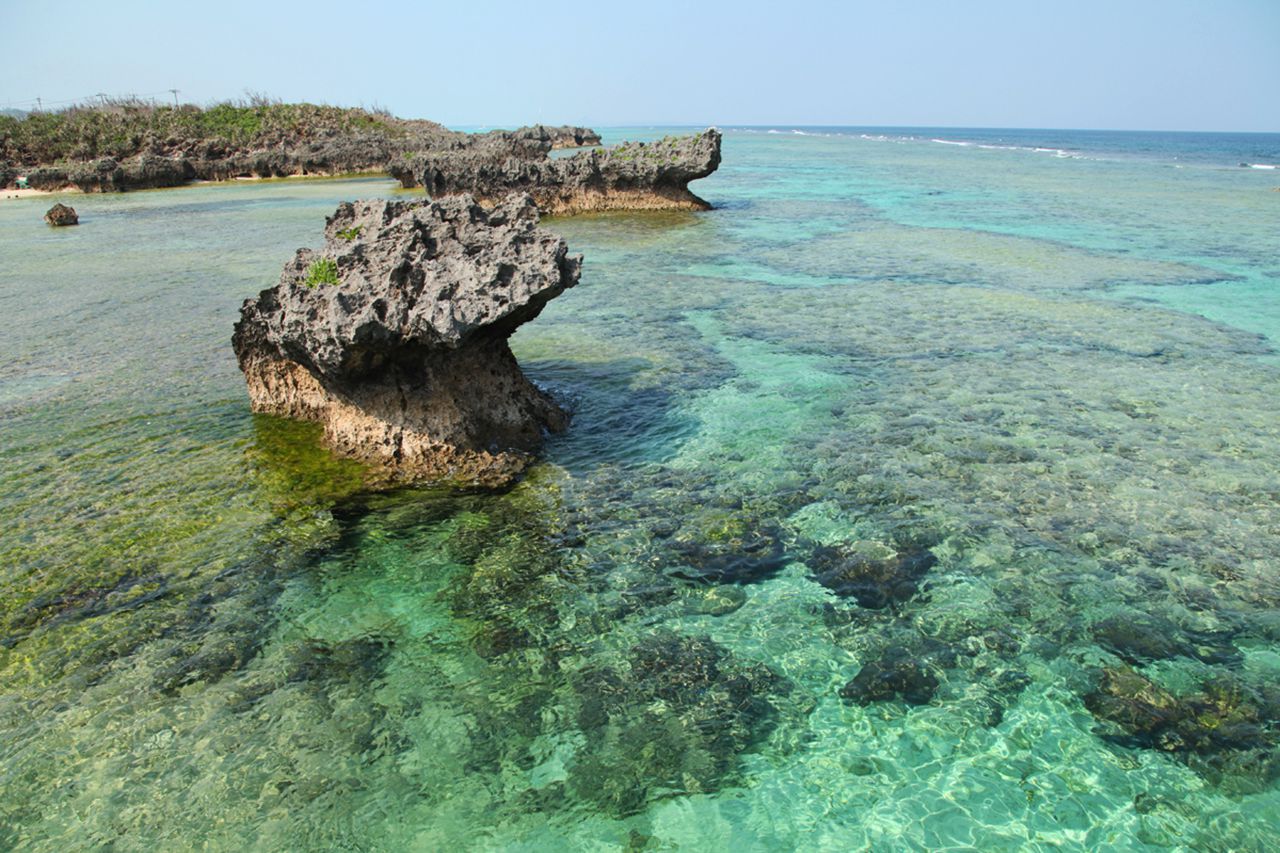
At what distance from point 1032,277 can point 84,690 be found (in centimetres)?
1973

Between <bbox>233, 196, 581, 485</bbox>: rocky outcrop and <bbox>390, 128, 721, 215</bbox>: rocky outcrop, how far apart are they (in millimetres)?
22261

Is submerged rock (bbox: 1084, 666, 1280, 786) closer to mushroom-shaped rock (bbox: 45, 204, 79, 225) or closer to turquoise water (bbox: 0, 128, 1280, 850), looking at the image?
turquoise water (bbox: 0, 128, 1280, 850)

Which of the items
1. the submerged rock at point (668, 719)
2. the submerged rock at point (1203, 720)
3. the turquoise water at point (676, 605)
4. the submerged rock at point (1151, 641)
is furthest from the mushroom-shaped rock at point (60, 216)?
the submerged rock at point (1203, 720)

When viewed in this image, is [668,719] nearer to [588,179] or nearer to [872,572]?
[872,572]

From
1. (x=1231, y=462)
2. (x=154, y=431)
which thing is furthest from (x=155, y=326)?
(x=1231, y=462)

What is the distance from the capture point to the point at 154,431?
10.3 metres

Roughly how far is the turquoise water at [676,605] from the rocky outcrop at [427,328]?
0.60 metres

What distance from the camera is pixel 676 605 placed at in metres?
6.69

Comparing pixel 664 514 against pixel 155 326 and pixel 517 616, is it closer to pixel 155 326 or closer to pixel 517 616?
pixel 517 616

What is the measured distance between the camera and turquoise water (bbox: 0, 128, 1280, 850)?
4836mm

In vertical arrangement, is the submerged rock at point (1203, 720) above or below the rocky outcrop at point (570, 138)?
below

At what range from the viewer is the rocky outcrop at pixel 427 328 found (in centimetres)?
878

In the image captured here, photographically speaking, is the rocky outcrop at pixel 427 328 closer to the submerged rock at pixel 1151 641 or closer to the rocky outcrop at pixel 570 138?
the submerged rock at pixel 1151 641

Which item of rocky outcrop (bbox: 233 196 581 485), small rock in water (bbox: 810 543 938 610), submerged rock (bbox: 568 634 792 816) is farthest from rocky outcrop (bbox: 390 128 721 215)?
submerged rock (bbox: 568 634 792 816)
